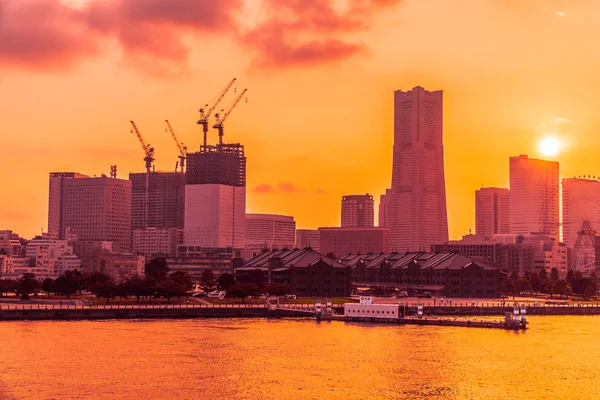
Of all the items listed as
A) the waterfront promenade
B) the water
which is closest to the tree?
the waterfront promenade

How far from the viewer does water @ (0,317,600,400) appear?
325 ft

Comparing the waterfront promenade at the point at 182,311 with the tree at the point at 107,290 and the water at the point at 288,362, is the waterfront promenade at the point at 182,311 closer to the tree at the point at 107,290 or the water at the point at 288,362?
the tree at the point at 107,290

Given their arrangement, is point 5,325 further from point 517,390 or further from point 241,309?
point 517,390

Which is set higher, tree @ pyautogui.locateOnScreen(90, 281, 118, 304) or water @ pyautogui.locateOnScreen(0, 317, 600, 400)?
tree @ pyautogui.locateOnScreen(90, 281, 118, 304)

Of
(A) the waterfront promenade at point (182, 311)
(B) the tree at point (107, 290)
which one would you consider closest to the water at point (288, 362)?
(A) the waterfront promenade at point (182, 311)

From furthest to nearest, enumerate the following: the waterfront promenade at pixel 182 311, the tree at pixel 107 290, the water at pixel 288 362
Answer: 1. the tree at pixel 107 290
2. the waterfront promenade at pixel 182 311
3. the water at pixel 288 362

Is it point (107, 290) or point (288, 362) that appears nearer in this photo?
point (288, 362)

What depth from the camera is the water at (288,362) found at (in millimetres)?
99125

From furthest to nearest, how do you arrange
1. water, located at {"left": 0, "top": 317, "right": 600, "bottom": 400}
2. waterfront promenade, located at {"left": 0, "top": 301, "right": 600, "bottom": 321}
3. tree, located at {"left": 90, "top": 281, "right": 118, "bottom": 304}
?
tree, located at {"left": 90, "top": 281, "right": 118, "bottom": 304}
waterfront promenade, located at {"left": 0, "top": 301, "right": 600, "bottom": 321}
water, located at {"left": 0, "top": 317, "right": 600, "bottom": 400}

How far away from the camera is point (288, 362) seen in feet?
384

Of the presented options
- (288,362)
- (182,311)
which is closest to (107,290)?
(182,311)

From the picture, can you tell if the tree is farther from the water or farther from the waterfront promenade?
the water

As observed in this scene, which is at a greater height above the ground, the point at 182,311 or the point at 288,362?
the point at 182,311

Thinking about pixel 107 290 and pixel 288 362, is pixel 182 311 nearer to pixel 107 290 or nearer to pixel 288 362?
pixel 107 290
